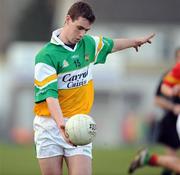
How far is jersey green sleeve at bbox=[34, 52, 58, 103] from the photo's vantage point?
31.6 ft

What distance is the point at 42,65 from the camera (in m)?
9.66

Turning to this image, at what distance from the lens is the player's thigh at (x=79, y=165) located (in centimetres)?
973

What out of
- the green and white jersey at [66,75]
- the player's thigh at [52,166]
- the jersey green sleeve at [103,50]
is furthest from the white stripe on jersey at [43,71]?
the player's thigh at [52,166]

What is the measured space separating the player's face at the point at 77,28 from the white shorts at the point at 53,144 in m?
0.87

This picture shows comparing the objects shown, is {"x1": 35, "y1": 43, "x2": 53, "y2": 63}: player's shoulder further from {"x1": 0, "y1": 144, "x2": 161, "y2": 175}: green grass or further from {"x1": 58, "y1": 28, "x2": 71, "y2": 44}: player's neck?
{"x1": 0, "y1": 144, "x2": 161, "y2": 175}: green grass

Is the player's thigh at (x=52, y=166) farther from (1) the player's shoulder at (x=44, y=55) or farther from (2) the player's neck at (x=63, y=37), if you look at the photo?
(2) the player's neck at (x=63, y=37)

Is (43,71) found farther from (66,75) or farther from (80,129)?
(80,129)

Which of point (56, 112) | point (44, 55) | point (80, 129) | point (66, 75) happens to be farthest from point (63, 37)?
point (80, 129)

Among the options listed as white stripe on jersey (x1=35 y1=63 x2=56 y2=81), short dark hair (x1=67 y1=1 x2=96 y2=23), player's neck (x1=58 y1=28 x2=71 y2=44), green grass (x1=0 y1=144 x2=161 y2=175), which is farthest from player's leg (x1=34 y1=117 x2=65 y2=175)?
green grass (x1=0 y1=144 x2=161 y2=175)

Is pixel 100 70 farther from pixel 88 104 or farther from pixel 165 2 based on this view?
pixel 88 104

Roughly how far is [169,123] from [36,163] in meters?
4.37

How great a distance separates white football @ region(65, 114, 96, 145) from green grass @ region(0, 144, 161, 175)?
6.30 meters

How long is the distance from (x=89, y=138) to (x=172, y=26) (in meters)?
47.4

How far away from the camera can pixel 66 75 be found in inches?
387
